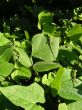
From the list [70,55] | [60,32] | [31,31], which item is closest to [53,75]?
[70,55]

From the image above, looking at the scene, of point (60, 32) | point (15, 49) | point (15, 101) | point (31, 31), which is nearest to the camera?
point (15, 101)

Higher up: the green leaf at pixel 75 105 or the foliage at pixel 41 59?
the foliage at pixel 41 59

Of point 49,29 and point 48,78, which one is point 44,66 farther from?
point 49,29

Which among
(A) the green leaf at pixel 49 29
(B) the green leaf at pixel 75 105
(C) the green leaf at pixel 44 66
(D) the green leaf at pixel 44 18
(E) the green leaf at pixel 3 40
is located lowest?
(B) the green leaf at pixel 75 105

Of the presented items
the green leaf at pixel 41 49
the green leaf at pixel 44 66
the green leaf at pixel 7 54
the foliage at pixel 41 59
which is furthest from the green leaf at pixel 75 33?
the green leaf at pixel 7 54

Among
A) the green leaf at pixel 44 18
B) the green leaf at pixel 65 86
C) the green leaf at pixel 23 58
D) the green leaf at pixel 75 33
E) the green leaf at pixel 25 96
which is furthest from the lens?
the green leaf at pixel 44 18

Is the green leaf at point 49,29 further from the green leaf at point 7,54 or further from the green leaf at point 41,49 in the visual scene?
the green leaf at point 7,54

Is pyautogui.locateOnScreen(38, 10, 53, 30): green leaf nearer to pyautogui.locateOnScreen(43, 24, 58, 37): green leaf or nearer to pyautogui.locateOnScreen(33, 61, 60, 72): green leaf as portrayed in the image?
pyautogui.locateOnScreen(43, 24, 58, 37): green leaf

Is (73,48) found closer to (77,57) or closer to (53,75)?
(77,57)

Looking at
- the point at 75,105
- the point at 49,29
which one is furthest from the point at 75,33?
the point at 75,105
